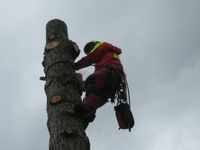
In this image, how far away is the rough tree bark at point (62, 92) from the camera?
14.7 ft

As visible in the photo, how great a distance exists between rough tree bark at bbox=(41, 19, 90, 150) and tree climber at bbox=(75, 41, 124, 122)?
30cm

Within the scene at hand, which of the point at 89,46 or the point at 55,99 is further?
the point at 89,46

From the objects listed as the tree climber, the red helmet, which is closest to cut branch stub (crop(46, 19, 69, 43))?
the tree climber

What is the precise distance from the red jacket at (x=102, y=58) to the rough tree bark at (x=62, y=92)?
1.77 feet

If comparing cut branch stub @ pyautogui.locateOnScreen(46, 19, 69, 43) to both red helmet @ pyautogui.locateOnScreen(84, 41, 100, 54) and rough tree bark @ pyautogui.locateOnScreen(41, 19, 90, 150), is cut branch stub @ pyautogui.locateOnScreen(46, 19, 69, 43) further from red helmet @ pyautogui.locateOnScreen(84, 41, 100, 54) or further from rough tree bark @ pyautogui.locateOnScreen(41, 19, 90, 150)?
red helmet @ pyautogui.locateOnScreen(84, 41, 100, 54)

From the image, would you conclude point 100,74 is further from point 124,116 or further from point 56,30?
point 56,30

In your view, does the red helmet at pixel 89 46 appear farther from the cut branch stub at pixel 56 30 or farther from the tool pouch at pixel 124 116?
the tool pouch at pixel 124 116

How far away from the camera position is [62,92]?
5047 mm

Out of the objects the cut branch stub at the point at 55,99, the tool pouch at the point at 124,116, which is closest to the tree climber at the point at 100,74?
the tool pouch at the point at 124,116

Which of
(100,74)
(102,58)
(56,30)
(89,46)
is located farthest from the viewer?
(89,46)

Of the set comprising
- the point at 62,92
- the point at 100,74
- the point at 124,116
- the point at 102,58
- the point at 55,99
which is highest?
the point at 102,58

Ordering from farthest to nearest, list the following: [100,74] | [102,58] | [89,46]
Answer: [89,46] → [102,58] → [100,74]

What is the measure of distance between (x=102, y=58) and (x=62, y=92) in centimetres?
175

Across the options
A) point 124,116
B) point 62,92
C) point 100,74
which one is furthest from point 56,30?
point 124,116
